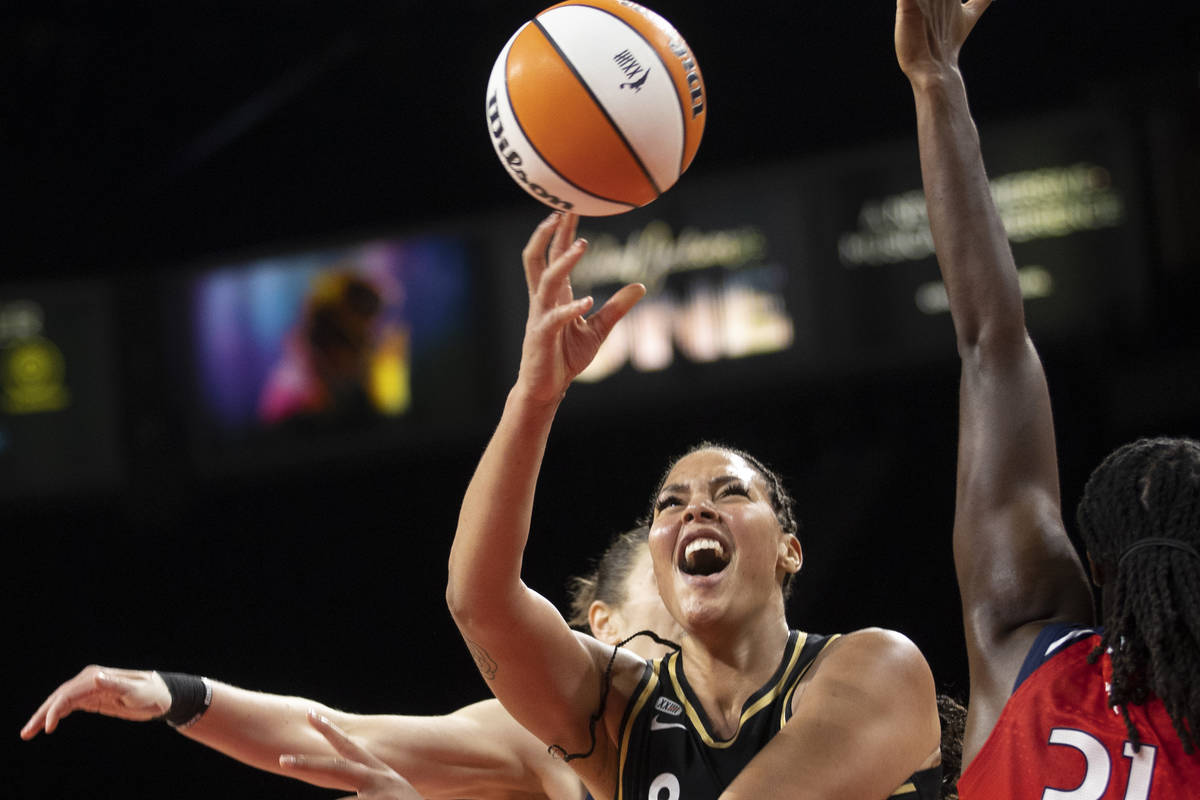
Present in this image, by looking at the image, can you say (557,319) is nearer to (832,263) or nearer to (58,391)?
(832,263)

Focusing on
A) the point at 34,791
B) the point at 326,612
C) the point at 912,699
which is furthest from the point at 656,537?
the point at 34,791

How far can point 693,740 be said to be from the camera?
230 cm

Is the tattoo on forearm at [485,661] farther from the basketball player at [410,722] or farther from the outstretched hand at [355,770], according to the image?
the outstretched hand at [355,770]

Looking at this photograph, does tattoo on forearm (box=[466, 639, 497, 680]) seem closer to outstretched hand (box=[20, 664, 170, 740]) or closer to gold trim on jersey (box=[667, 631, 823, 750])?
gold trim on jersey (box=[667, 631, 823, 750])

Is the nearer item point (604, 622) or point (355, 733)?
point (355, 733)

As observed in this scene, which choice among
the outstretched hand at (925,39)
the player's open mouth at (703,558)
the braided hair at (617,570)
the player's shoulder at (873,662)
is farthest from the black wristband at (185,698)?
the outstretched hand at (925,39)

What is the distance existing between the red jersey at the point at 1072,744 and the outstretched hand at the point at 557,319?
760 mm

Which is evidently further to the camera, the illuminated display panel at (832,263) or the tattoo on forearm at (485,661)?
the illuminated display panel at (832,263)

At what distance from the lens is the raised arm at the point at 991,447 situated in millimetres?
1654

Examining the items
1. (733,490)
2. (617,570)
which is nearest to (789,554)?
(733,490)

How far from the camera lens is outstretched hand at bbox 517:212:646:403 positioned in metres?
2.01

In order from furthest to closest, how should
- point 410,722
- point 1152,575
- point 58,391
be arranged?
point 58,391, point 410,722, point 1152,575

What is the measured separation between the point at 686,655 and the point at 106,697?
102 cm

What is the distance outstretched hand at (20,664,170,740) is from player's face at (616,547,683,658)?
3.54 feet
